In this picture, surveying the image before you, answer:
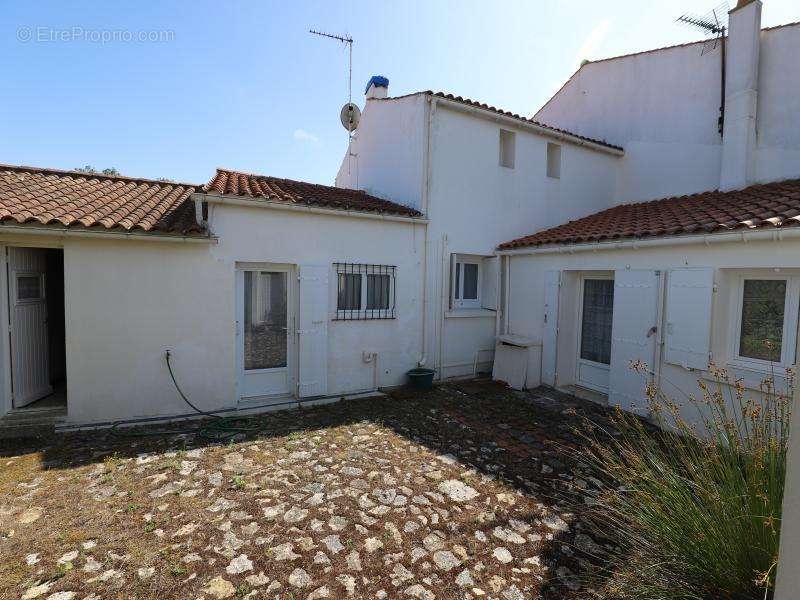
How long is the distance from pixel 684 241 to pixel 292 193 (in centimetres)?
721

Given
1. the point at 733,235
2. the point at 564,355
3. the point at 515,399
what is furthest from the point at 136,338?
the point at 733,235

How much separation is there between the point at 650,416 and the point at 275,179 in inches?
370

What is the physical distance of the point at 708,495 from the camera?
8.29 ft

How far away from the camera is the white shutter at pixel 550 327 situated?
8875mm

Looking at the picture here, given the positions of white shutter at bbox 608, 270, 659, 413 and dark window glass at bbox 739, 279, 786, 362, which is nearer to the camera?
dark window glass at bbox 739, 279, 786, 362

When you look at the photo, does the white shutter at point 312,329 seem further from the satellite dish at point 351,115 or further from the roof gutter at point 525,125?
the satellite dish at point 351,115

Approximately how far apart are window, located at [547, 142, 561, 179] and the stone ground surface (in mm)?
7325

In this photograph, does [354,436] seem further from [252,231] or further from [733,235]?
[733,235]

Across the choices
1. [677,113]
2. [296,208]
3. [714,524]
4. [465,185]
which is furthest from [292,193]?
[677,113]

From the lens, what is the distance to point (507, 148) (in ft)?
34.1

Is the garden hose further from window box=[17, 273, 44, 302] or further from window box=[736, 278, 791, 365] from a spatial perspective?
window box=[736, 278, 791, 365]

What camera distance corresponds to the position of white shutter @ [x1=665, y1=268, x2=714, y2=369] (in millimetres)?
6277

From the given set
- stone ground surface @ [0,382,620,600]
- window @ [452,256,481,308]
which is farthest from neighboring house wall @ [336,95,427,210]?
stone ground surface @ [0,382,620,600]

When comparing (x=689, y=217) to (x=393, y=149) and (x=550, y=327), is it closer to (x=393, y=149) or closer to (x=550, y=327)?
(x=550, y=327)
